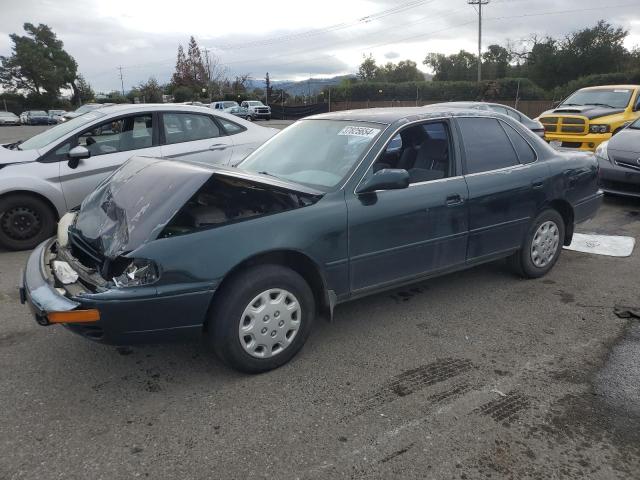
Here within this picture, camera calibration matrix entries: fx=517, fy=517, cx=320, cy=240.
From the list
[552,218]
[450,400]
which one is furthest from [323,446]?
[552,218]

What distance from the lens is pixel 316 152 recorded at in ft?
13.0

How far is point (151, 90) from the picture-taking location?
62406 mm

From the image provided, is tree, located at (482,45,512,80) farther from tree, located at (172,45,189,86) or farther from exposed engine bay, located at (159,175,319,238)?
exposed engine bay, located at (159,175,319,238)

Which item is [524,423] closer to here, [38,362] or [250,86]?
[38,362]

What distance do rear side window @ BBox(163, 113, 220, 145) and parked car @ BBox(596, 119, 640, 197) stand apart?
5839 mm

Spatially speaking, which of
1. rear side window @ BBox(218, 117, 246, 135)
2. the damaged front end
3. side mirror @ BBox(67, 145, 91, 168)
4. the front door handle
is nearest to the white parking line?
the front door handle

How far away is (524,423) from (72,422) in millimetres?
2425

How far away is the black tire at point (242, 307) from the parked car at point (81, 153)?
295 cm

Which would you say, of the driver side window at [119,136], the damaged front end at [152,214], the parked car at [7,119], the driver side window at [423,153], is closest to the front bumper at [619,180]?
the driver side window at [423,153]

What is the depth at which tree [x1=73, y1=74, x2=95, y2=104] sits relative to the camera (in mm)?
69875

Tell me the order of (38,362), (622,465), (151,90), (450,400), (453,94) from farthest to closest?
1. (151,90)
2. (453,94)
3. (38,362)
4. (450,400)
5. (622,465)

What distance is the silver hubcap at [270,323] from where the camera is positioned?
3.09 m

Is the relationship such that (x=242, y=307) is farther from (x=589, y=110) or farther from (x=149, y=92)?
(x=149, y=92)

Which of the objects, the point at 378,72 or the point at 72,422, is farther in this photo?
the point at 378,72
